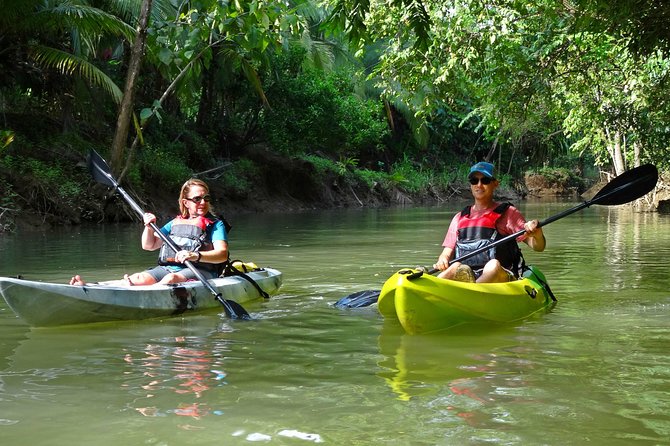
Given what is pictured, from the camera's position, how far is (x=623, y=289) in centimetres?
764

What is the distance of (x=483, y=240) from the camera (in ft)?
20.8

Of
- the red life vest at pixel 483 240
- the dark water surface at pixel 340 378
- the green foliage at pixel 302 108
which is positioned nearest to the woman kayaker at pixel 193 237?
the dark water surface at pixel 340 378

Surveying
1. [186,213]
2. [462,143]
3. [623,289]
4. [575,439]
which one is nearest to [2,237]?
[186,213]

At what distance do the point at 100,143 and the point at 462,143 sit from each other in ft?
82.0

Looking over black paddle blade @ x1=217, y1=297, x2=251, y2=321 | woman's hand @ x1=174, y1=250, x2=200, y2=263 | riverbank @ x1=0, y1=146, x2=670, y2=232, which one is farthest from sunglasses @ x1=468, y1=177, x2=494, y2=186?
riverbank @ x1=0, y1=146, x2=670, y2=232

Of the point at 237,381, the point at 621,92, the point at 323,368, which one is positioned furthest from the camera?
the point at 621,92

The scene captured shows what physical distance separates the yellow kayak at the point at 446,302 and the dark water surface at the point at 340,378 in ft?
0.43

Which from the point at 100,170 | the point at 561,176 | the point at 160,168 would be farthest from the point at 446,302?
the point at 561,176

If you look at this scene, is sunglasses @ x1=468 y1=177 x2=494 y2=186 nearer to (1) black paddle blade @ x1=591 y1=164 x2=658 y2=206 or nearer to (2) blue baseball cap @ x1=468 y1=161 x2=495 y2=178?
(2) blue baseball cap @ x1=468 y1=161 x2=495 y2=178

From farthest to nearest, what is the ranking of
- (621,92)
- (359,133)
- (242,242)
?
(359,133), (621,92), (242,242)

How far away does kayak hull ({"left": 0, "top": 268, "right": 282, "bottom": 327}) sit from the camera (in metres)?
5.42

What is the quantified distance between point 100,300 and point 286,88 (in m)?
20.3

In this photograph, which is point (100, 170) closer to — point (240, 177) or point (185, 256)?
point (185, 256)

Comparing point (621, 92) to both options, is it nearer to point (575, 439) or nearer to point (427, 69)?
point (427, 69)
